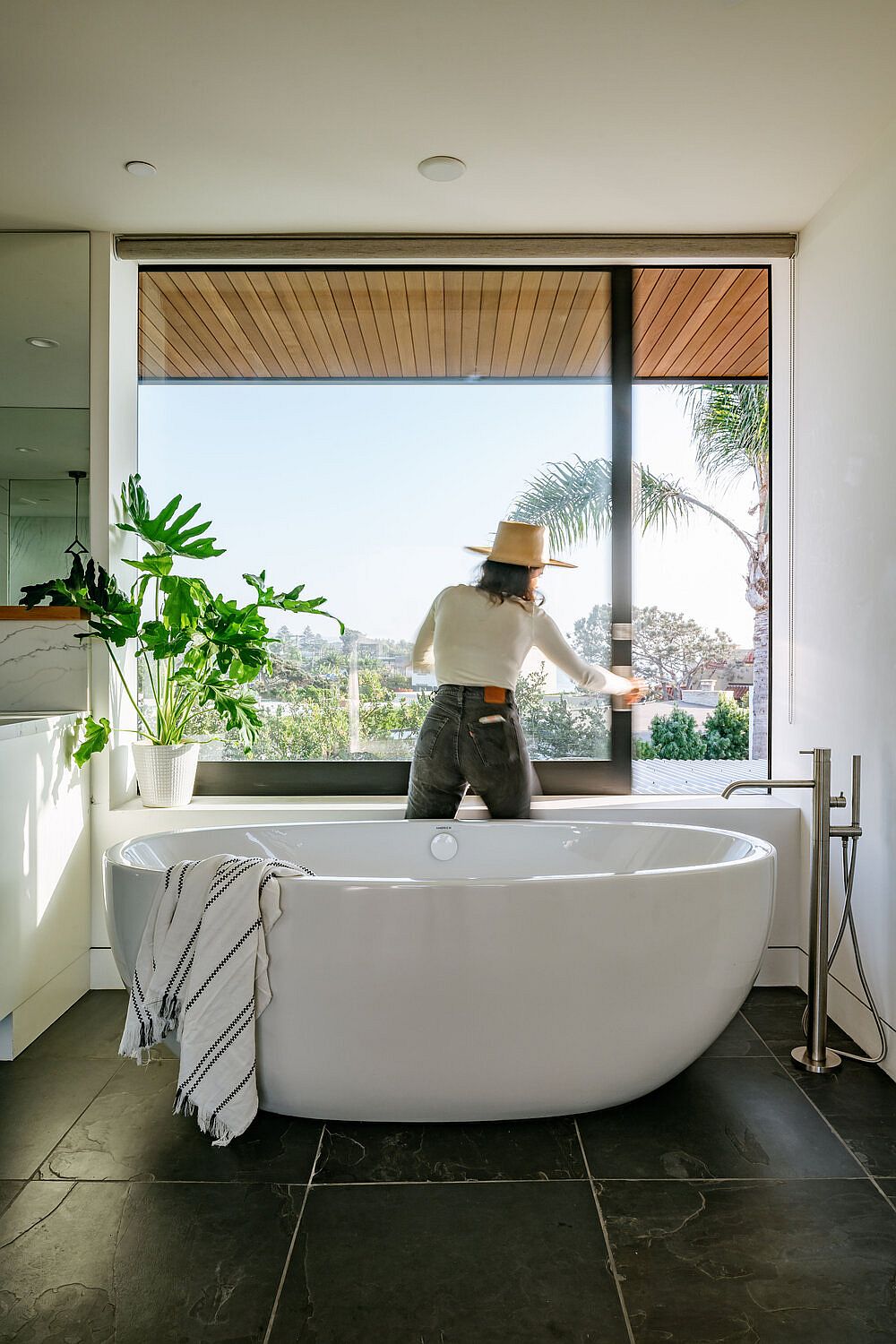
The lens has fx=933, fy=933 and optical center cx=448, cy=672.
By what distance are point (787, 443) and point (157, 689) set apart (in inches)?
90.4

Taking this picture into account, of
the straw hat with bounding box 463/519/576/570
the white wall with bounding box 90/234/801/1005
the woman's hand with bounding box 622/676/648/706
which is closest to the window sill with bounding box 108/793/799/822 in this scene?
Result: the white wall with bounding box 90/234/801/1005

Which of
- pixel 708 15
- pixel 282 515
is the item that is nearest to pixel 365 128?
pixel 708 15

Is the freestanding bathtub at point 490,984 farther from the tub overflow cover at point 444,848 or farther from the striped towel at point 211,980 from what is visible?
the tub overflow cover at point 444,848

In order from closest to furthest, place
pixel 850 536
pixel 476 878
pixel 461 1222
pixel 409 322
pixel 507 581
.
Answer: pixel 461 1222 → pixel 476 878 → pixel 850 536 → pixel 507 581 → pixel 409 322

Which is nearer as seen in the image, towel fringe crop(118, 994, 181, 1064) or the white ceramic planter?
towel fringe crop(118, 994, 181, 1064)

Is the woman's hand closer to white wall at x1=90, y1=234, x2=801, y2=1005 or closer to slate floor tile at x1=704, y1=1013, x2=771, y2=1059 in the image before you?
white wall at x1=90, y1=234, x2=801, y2=1005

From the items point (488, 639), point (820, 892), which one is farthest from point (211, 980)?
point (820, 892)

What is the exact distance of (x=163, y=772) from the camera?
3061 mm

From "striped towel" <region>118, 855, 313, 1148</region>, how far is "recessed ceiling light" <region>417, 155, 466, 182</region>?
1.97 metres

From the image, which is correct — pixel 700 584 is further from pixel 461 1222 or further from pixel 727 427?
pixel 461 1222

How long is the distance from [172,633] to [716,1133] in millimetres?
2073

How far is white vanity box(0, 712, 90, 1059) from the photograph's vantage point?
Answer: 2502 millimetres

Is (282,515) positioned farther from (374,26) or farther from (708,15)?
(708,15)

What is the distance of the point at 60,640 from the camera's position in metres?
3.02
